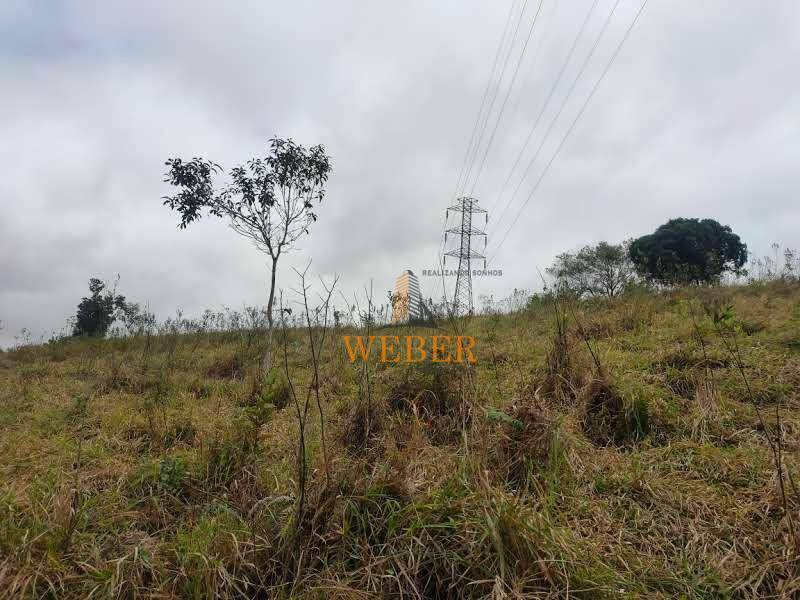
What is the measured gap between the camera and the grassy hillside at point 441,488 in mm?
1606

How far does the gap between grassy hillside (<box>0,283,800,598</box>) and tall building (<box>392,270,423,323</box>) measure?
100 centimetres

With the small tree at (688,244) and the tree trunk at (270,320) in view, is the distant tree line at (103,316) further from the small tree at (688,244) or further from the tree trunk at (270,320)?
the small tree at (688,244)

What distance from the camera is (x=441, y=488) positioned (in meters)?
2.00

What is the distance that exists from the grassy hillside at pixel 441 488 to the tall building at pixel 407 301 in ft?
3.28

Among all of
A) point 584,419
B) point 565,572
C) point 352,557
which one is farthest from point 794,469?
point 352,557

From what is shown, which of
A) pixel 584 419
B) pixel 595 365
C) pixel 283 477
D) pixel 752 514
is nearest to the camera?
pixel 752 514

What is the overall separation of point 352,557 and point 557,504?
1.02 meters

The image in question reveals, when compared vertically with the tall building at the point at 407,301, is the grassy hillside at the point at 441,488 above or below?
below

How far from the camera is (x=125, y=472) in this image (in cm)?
258

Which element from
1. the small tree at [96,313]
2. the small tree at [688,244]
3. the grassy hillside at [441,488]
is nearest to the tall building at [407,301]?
the grassy hillside at [441,488]

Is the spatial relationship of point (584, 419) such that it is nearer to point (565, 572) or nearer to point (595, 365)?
point (595, 365)

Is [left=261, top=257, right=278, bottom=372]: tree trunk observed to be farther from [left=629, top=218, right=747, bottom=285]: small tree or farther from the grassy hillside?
[left=629, top=218, right=747, bottom=285]: small tree

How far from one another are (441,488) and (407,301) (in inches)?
125

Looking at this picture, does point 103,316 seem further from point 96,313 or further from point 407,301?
point 407,301
